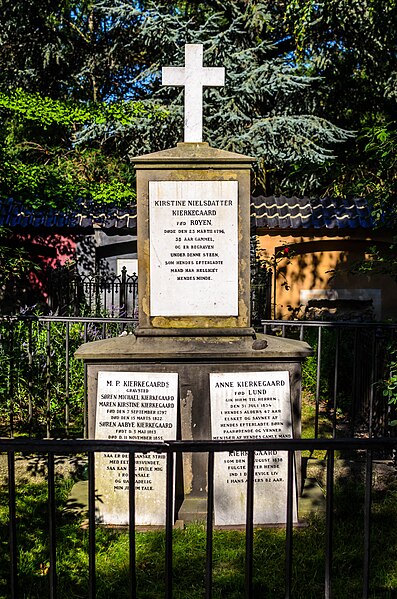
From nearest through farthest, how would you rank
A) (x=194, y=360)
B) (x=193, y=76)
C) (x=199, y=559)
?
1. (x=199, y=559)
2. (x=194, y=360)
3. (x=193, y=76)

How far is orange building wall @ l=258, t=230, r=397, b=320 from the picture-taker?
12617 mm

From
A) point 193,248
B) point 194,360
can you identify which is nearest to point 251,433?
point 194,360

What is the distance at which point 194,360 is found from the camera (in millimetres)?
4336

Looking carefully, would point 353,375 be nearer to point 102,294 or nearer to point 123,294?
point 123,294

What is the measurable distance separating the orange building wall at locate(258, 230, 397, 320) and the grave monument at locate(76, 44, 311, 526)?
823 cm

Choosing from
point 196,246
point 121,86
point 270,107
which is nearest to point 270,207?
point 270,107

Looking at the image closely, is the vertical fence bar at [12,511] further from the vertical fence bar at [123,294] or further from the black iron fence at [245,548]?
the vertical fence bar at [123,294]

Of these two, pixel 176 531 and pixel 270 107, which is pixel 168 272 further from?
pixel 270 107

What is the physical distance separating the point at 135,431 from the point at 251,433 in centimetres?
80

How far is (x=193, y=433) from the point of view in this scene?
4348 mm

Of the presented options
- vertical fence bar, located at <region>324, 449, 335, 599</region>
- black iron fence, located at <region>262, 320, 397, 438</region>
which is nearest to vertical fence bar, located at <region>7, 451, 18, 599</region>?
vertical fence bar, located at <region>324, 449, 335, 599</region>

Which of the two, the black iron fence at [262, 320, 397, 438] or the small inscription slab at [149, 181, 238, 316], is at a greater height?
the small inscription slab at [149, 181, 238, 316]

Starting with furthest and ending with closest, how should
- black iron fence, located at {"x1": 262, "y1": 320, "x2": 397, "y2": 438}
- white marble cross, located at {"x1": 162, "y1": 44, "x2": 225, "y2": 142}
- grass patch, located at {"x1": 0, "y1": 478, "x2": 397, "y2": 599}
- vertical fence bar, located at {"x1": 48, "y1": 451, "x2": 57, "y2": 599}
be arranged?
black iron fence, located at {"x1": 262, "y1": 320, "x2": 397, "y2": 438}, white marble cross, located at {"x1": 162, "y1": 44, "x2": 225, "y2": 142}, grass patch, located at {"x1": 0, "y1": 478, "x2": 397, "y2": 599}, vertical fence bar, located at {"x1": 48, "y1": 451, "x2": 57, "y2": 599}

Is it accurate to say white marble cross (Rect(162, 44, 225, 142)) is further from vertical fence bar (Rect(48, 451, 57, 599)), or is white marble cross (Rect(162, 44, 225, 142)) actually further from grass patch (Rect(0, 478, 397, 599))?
vertical fence bar (Rect(48, 451, 57, 599))
